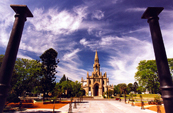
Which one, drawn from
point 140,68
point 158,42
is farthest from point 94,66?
point 158,42

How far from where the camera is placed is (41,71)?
105 feet

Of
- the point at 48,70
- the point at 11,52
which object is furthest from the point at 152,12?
the point at 48,70

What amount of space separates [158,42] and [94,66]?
81405 mm

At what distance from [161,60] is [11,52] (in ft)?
20.5

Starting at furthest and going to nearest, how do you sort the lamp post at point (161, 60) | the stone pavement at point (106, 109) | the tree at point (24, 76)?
the tree at point (24, 76)
the stone pavement at point (106, 109)
the lamp post at point (161, 60)

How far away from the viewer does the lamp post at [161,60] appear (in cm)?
373

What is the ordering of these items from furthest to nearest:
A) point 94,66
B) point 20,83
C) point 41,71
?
point 94,66 → point 41,71 → point 20,83

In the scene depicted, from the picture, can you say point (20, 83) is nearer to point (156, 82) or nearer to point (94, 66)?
point (156, 82)

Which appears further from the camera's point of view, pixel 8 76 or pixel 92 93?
pixel 92 93

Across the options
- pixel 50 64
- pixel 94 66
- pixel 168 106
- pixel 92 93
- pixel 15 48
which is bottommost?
pixel 92 93

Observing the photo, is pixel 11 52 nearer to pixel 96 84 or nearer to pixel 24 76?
pixel 24 76

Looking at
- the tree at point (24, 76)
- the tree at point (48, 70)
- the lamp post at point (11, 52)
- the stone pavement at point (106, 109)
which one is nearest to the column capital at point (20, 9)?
the lamp post at point (11, 52)

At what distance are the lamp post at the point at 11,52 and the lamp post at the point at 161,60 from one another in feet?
19.6

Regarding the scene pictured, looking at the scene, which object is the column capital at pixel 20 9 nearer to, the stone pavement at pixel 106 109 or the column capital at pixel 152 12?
the column capital at pixel 152 12
